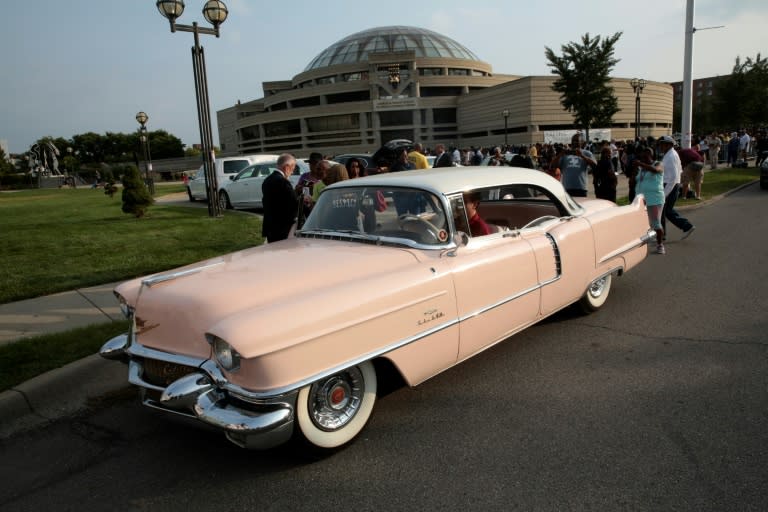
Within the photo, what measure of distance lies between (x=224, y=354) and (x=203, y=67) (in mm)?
12722

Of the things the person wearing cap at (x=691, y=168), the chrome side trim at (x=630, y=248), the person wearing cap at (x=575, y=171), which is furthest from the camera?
the person wearing cap at (x=691, y=168)

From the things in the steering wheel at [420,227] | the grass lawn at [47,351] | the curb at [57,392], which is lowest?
the curb at [57,392]

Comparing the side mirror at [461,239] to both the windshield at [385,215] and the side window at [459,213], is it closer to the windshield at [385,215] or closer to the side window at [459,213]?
the windshield at [385,215]

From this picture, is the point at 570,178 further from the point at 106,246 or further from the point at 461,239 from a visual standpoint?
the point at 106,246

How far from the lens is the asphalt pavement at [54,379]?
373 centimetres

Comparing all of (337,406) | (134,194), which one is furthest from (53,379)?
(134,194)

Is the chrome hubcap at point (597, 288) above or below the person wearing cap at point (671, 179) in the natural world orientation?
below

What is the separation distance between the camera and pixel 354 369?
3148mm

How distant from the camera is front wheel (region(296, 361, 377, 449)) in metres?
2.91

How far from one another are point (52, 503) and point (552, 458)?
8.74ft

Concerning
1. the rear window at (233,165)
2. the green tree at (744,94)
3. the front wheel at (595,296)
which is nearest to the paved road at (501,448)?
the front wheel at (595,296)

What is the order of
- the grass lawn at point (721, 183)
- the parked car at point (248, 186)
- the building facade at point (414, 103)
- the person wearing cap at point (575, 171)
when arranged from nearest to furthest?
the person wearing cap at point (575, 171)
the grass lawn at point (721, 183)
the parked car at point (248, 186)
the building facade at point (414, 103)

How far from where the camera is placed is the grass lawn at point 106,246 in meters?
7.46

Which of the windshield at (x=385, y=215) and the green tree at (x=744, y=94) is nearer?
the windshield at (x=385, y=215)
